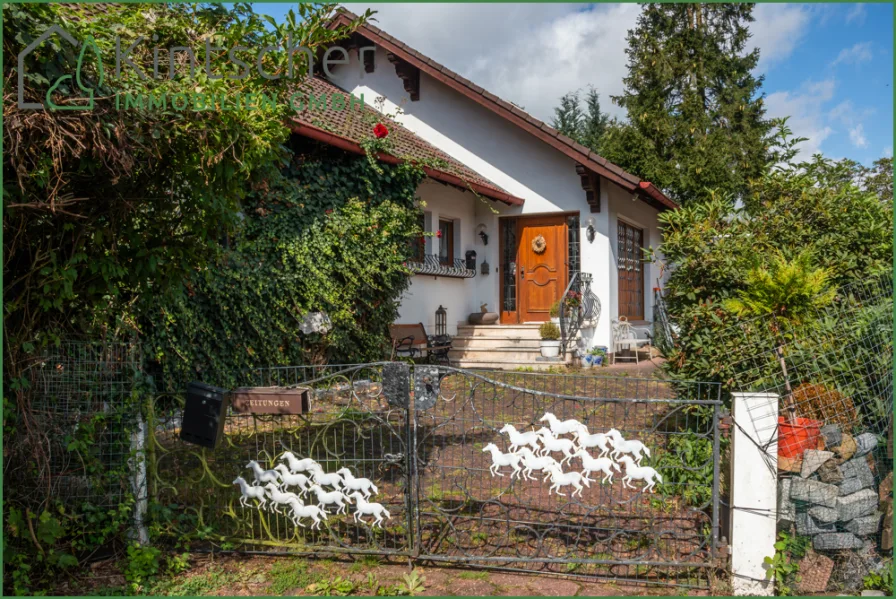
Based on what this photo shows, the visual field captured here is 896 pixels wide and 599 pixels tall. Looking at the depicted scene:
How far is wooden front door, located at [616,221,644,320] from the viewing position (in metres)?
12.9

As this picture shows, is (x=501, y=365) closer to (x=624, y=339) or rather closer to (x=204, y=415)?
(x=624, y=339)

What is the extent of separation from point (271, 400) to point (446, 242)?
8893 millimetres

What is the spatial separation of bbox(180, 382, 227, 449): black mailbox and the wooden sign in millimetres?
120

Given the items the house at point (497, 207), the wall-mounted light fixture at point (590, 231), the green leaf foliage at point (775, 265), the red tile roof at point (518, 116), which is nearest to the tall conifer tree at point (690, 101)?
the house at point (497, 207)

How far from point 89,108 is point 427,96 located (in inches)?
422

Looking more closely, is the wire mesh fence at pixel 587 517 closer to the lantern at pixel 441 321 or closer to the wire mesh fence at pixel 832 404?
the wire mesh fence at pixel 832 404

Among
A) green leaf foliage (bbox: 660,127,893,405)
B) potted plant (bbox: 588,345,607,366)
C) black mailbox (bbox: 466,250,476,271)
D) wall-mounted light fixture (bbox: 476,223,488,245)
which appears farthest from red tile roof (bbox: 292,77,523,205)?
green leaf foliage (bbox: 660,127,893,405)

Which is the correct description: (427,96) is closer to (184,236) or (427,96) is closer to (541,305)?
(541,305)

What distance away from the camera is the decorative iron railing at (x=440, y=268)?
1056 cm

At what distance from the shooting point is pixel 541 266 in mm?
12430

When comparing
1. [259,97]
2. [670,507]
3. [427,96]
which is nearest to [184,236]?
[259,97]

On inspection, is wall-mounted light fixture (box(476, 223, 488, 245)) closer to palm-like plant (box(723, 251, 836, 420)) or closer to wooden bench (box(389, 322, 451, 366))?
wooden bench (box(389, 322, 451, 366))

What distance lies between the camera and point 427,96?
13.1 metres

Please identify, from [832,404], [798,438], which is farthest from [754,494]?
[832,404]
